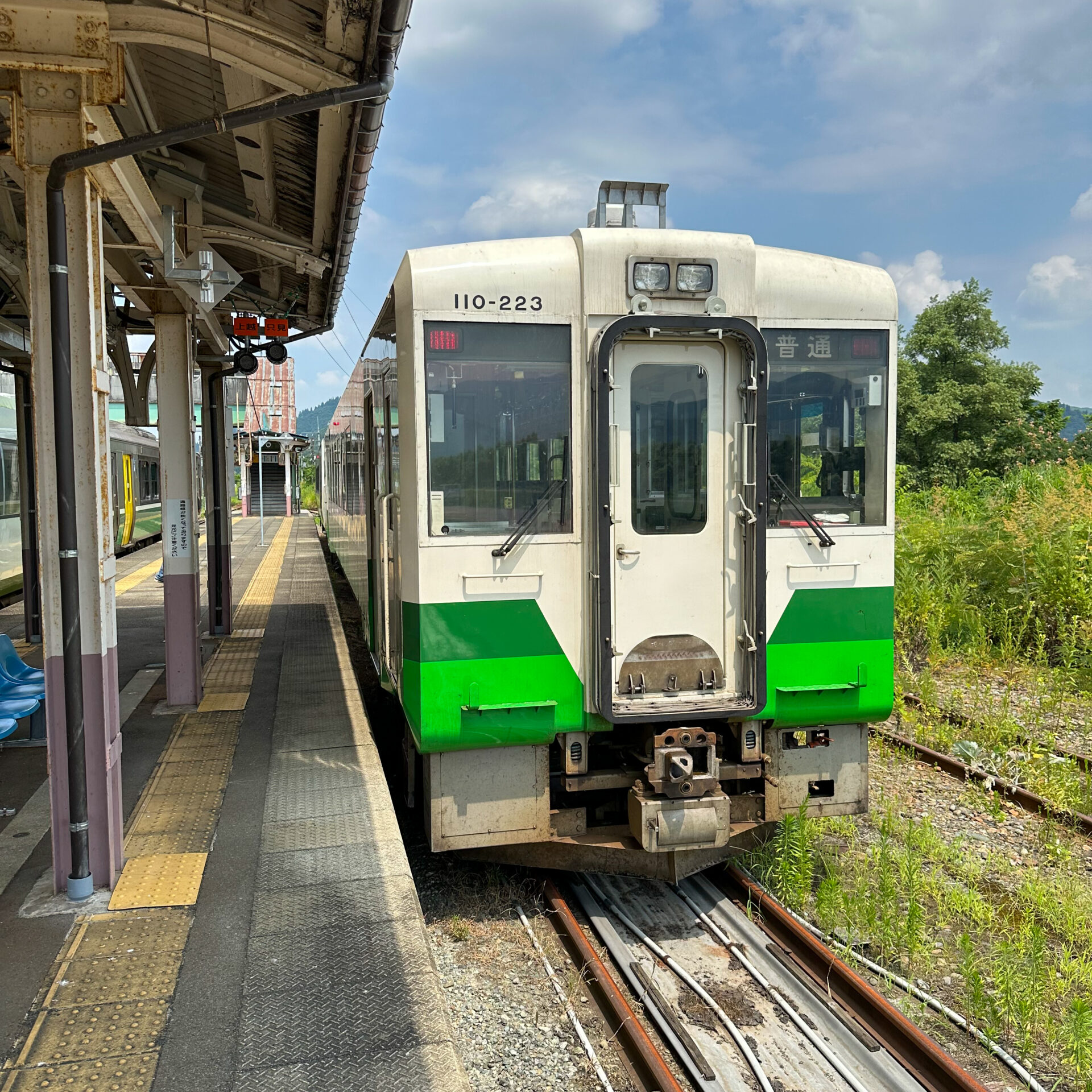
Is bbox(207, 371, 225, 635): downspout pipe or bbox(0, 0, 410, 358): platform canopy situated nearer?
bbox(0, 0, 410, 358): platform canopy

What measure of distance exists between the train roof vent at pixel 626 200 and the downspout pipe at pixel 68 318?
140cm

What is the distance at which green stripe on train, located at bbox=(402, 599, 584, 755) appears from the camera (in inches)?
173

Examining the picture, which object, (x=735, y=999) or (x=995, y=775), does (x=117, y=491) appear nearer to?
(x=995, y=775)

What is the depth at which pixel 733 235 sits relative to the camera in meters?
4.55

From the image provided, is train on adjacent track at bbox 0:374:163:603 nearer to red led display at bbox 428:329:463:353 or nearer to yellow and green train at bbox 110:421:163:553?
yellow and green train at bbox 110:421:163:553

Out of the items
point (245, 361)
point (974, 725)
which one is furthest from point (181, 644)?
point (974, 725)

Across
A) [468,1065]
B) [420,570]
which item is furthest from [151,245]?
[468,1065]

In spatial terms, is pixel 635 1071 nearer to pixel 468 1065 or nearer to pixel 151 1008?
pixel 468 1065

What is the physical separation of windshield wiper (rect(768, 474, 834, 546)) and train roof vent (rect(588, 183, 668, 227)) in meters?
1.55

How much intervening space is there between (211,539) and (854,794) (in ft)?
26.1

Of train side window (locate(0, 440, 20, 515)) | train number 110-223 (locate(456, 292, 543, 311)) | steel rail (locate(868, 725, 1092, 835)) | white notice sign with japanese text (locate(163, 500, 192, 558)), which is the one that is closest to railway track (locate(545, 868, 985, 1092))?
Result: steel rail (locate(868, 725, 1092, 835))

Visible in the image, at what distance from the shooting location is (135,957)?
12.0 feet

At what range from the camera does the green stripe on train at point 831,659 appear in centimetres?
468

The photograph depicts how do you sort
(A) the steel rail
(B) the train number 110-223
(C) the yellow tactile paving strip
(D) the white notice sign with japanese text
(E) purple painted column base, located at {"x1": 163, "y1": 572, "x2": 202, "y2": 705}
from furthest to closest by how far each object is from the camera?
1. (D) the white notice sign with japanese text
2. (E) purple painted column base, located at {"x1": 163, "y1": 572, "x2": 202, "y2": 705}
3. (A) the steel rail
4. (B) the train number 110-223
5. (C) the yellow tactile paving strip
